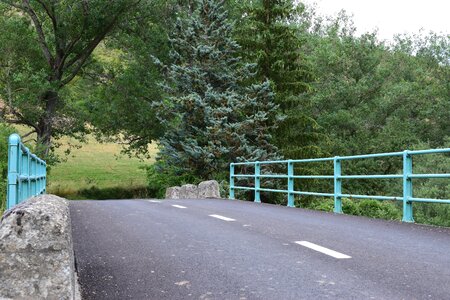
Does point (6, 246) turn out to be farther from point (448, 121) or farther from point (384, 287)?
point (448, 121)

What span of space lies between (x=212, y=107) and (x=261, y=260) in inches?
851

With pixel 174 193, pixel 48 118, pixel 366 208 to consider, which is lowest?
pixel 366 208

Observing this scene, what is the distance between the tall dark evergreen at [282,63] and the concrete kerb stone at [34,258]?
24.7 m

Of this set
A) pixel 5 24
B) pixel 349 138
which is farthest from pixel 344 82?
pixel 5 24

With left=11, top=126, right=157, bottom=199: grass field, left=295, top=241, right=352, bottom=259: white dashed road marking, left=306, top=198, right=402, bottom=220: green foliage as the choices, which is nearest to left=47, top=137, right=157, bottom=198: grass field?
left=11, top=126, right=157, bottom=199: grass field

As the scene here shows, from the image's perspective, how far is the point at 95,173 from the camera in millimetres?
61750

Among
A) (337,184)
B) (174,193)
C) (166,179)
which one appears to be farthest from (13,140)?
(166,179)

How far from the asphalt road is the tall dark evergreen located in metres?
19.3

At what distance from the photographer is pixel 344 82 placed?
4138 cm

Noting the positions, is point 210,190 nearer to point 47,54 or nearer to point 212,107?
point 212,107

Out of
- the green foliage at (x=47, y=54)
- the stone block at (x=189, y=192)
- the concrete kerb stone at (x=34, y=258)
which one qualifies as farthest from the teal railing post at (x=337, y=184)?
the green foliage at (x=47, y=54)

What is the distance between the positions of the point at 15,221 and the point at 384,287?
2.93 m

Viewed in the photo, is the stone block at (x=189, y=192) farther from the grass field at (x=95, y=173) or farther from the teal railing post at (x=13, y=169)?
the grass field at (x=95, y=173)

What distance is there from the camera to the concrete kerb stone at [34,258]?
3535 mm
